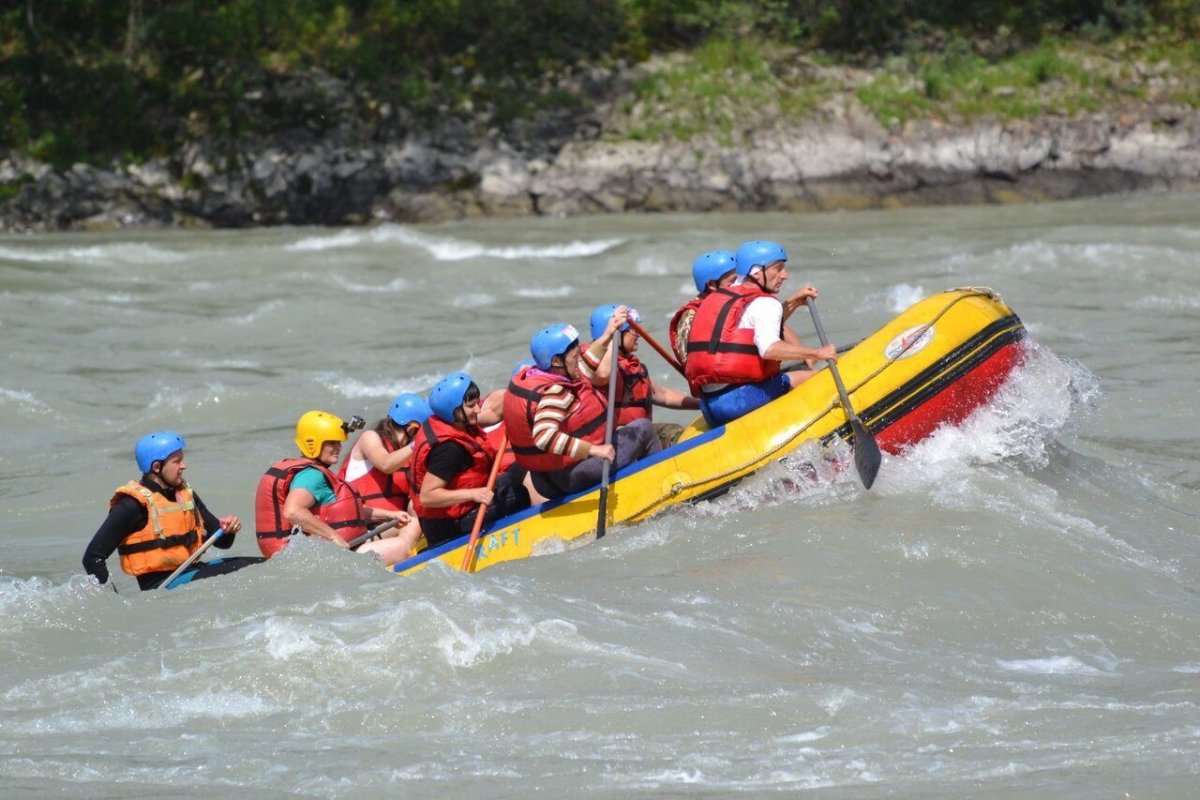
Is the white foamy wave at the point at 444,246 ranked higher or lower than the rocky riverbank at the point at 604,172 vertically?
lower

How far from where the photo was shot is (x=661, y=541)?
7.55 m

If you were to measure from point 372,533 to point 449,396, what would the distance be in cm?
85

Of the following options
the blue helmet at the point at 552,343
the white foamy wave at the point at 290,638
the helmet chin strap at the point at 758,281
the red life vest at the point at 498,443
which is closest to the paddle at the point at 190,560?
the white foamy wave at the point at 290,638

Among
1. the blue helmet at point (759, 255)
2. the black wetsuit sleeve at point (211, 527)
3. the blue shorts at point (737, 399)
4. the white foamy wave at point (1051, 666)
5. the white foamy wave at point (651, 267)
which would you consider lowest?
the white foamy wave at point (651, 267)

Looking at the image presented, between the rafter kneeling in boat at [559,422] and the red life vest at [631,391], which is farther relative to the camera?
the red life vest at [631,391]

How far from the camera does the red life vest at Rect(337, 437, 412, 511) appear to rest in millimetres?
8625

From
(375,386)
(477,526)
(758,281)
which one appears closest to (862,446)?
(758,281)

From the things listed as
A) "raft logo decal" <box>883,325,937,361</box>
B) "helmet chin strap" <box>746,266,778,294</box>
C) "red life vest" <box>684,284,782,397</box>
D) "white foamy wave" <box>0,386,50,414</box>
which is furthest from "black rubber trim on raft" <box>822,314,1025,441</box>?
"white foamy wave" <box>0,386,50,414</box>

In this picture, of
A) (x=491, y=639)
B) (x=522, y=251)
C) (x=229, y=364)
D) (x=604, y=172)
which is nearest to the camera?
(x=491, y=639)

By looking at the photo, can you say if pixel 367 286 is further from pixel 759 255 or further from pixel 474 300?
pixel 759 255

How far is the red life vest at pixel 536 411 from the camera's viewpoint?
7680 mm

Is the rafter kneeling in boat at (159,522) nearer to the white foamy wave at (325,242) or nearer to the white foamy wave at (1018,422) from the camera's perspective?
the white foamy wave at (1018,422)

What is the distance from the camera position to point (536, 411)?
766 cm

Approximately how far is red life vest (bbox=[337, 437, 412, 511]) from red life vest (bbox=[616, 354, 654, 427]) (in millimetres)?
1189
